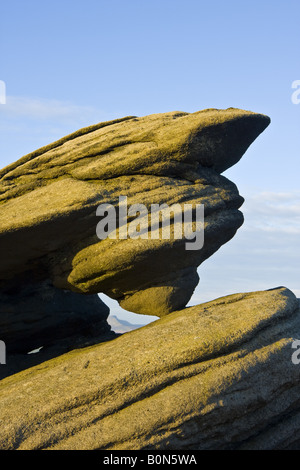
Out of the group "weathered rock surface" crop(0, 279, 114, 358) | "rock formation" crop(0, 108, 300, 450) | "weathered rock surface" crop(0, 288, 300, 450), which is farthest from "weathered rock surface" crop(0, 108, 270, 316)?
"weathered rock surface" crop(0, 288, 300, 450)

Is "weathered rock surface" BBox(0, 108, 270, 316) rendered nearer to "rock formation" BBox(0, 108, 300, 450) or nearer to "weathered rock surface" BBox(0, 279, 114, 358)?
"rock formation" BBox(0, 108, 300, 450)

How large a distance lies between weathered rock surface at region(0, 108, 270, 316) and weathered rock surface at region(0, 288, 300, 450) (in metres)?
2.29

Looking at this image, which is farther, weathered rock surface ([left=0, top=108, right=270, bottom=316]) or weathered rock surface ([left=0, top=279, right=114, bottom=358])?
weathered rock surface ([left=0, top=279, right=114, bottom=358])

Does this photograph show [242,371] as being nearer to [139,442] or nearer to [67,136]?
[139,442]

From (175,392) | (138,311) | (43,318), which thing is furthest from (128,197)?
(43,318)

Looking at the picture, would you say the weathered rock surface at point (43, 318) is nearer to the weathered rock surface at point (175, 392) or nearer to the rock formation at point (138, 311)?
the rock formation at point (138, 311)

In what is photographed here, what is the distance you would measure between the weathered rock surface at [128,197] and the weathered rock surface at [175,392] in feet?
7.50

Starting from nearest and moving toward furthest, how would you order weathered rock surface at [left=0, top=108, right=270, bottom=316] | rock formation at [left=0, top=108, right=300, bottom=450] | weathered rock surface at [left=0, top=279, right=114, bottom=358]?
1. rock formation at [left=0, top=108, right=300, bottom=450]
2. weathered rock surface at [left=0, top=108, right=270, bottom=316]
3. weathered rock surface at [left=0, top=279, right=114, bottom=358]

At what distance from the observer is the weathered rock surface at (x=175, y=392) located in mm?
14734

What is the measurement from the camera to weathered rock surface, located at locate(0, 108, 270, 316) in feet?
59.6

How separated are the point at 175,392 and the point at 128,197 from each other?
694 cm

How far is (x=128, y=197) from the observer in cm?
1845
